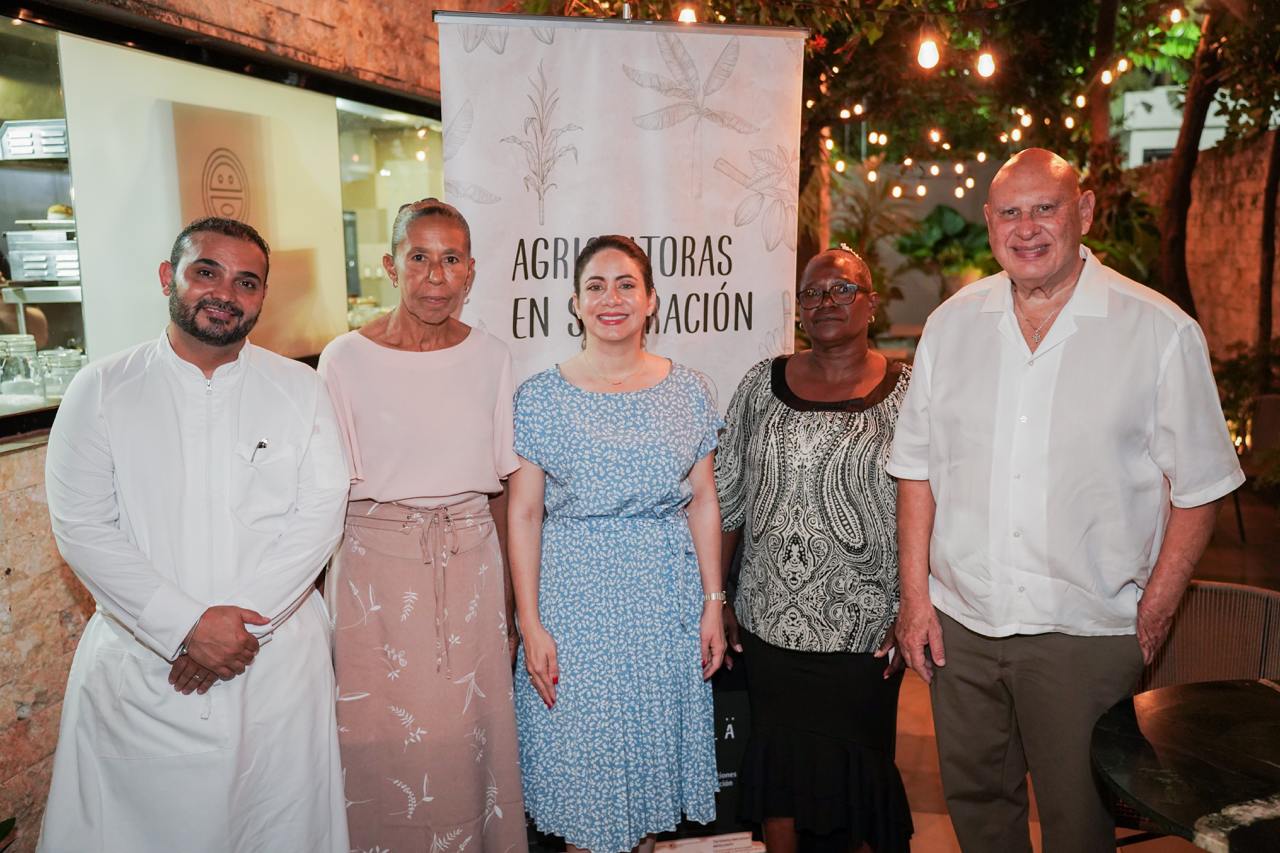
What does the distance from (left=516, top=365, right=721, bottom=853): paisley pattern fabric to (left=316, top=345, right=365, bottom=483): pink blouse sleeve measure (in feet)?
1.39

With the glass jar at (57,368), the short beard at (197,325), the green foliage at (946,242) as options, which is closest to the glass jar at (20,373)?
the glass jar at (57,368)

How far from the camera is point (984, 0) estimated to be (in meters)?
8.95

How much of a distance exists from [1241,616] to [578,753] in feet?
6.08

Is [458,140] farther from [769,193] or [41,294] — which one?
[41,294]

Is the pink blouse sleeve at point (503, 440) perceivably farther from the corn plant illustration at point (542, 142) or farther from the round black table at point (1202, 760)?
the round black table at point (1202, 760)

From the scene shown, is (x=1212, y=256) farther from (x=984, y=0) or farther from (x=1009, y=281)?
(x=1009, y=281)

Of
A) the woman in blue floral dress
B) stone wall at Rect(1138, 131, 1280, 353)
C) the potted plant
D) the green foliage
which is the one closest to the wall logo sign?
the woman in blue floral dress

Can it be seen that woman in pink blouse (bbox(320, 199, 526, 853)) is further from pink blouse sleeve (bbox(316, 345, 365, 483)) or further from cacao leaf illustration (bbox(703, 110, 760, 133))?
cacao leaf illustration (bbox(703, 110, 760, 133))

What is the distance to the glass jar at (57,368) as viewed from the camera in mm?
3055

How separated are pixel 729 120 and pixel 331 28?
201cm

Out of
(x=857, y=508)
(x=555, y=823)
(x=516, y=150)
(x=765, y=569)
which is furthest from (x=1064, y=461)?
(x=516, y=150)

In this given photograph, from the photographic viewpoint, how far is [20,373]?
296 centimetres

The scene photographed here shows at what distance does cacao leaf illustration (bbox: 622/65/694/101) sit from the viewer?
335cm

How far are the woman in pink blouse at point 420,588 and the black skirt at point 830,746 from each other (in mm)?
741
